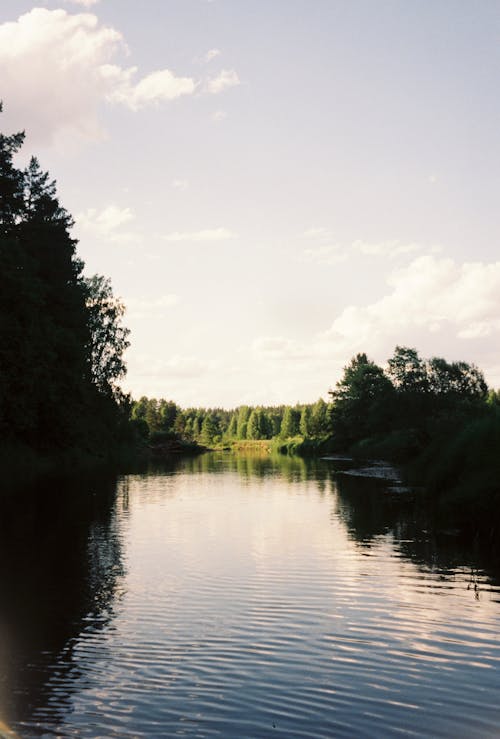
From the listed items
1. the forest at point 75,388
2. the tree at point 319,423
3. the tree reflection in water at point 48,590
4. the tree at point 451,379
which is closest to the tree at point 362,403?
the forest at point 75,388

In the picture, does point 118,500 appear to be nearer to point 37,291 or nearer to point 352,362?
point 37,291

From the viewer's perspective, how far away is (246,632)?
12312mm

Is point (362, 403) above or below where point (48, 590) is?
above

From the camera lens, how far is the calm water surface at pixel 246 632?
8.62 metres

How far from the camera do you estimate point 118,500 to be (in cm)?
3703

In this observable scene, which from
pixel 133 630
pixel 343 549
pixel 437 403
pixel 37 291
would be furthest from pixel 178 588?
pixel 437 403

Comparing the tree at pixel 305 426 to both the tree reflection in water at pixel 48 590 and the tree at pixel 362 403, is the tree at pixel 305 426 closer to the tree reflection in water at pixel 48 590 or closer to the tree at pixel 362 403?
the tree at pixel 362 403

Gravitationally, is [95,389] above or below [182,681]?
above

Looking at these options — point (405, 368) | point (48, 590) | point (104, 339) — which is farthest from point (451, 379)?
point (48, 590)

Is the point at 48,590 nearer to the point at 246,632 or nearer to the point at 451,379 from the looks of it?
the point at 246,632

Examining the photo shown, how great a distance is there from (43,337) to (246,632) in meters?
38.6

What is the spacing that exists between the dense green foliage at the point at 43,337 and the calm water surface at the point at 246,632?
65.1 ft

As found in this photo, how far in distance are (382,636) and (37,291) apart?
3999 centimetres

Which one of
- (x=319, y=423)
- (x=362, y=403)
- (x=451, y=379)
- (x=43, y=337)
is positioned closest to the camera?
(x=43, y=337)
